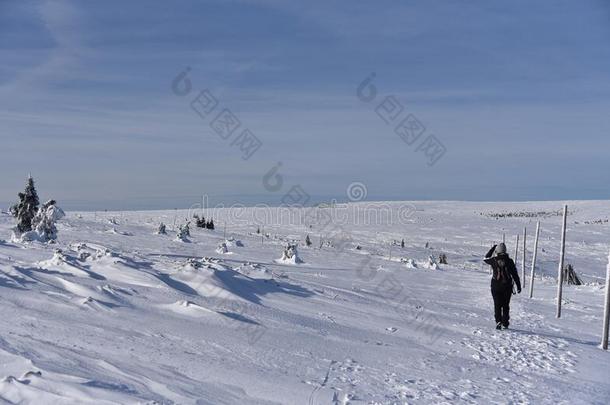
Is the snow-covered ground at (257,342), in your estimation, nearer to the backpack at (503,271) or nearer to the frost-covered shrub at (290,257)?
the backpack at (503,271)

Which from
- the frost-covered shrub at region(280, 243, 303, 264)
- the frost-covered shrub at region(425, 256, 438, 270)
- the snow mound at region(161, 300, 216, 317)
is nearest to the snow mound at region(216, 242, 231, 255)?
the frost-covered shrub at region(280, 243, 303, 264)

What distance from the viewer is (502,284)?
34.2 ft

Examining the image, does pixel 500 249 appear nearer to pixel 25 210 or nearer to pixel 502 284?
pixel 502 284

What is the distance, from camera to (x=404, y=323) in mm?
9508

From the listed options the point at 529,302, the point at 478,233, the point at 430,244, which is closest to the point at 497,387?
the point at 529,302

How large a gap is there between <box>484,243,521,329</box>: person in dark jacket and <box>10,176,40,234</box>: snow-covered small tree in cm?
1324

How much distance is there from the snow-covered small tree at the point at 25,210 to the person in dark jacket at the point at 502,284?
13245mm

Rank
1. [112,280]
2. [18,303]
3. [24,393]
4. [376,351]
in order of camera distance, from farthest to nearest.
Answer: [112,280] → [376,351] → [18,303] → [24,393]

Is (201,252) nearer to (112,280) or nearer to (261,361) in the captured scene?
(112,280)

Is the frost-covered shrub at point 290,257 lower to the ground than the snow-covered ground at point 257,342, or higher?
higher

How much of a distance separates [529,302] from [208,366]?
1318 centimetres

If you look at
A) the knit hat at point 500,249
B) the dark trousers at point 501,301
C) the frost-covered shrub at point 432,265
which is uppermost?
the knit hat at point 500,249

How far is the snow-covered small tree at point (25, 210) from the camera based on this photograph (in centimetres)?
1795

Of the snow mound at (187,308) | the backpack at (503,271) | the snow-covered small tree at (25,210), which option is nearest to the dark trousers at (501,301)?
the backpack at (503,271)
